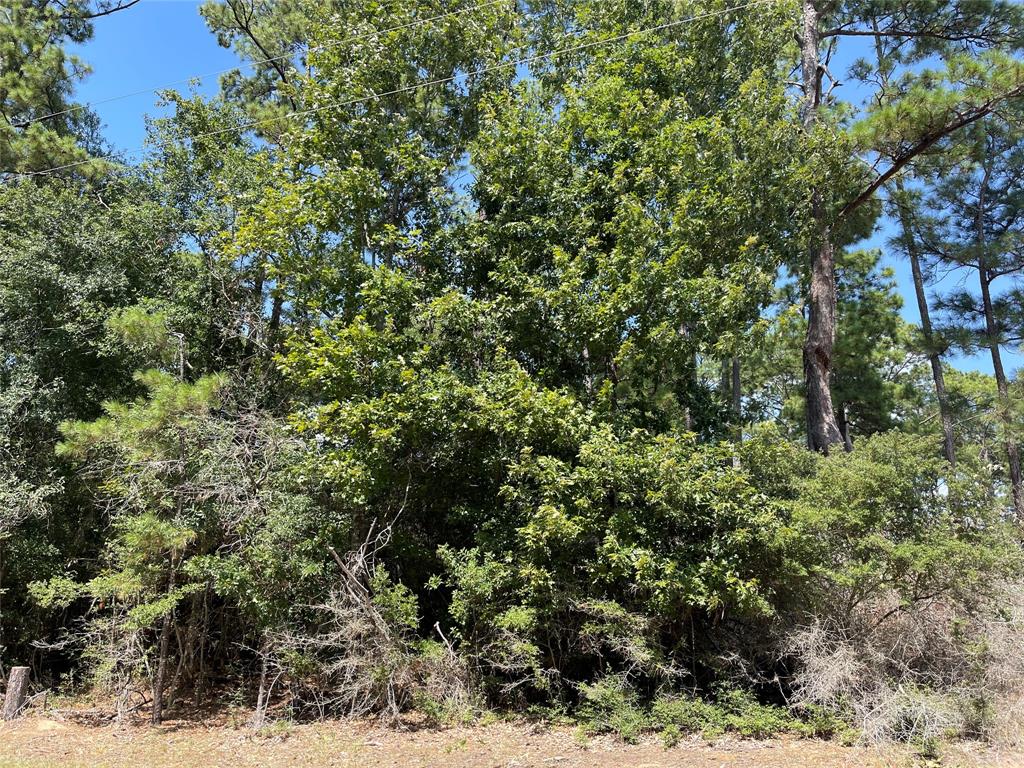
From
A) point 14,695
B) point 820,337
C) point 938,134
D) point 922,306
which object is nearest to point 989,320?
point 922,306

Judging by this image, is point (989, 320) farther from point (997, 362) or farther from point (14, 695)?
point (14, 695)

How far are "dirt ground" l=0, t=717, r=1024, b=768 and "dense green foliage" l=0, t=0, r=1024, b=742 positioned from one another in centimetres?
40

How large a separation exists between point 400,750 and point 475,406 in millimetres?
3913

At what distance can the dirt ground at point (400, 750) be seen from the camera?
6.23 metres

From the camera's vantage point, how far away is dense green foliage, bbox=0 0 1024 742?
292 inches

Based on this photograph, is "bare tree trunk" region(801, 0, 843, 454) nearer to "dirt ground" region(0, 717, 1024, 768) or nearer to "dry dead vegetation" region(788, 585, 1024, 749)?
"dry dead vegetation" region(788, 585, 1024, 749)

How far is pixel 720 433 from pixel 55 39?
51.7 feet

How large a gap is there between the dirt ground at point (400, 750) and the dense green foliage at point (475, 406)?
1.30 feet

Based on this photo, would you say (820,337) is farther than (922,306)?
No

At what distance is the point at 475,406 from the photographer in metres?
8.16

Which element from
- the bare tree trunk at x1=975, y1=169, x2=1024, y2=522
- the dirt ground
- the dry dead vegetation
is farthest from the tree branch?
the dirt ground

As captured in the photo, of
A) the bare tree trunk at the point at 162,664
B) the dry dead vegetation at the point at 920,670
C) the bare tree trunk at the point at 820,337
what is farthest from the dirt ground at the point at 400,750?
the bare tree trunk at the point at 820,337

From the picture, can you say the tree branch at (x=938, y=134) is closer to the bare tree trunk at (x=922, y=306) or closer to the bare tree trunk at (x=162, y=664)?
the bare tree trunk at (x=922, y=306)

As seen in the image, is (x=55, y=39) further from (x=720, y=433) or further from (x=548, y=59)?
(x=720, y=433)
